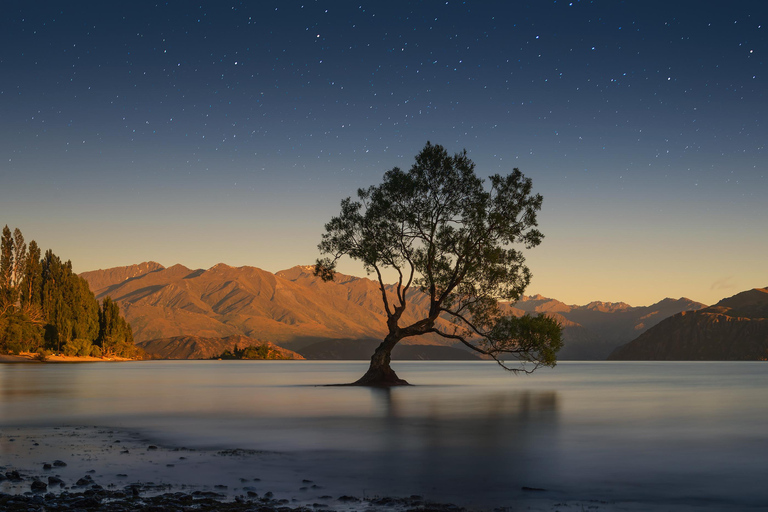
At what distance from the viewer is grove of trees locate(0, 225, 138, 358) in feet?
538

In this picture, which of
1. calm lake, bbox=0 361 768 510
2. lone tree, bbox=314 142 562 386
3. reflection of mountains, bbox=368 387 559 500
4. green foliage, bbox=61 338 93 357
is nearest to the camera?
calm lake, bbox=0 361 768 510

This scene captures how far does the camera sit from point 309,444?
A: 2439cm

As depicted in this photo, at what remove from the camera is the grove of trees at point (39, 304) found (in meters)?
164

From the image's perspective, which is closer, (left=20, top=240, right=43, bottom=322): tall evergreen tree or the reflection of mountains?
the reflection of mountains

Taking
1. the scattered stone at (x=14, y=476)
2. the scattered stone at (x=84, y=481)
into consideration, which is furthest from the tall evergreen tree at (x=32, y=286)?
the scattered stone at (x=84, y=481)

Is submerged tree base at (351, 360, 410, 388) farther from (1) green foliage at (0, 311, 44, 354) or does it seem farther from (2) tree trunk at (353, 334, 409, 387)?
(1) green foliage at (0, 311, 44, 354)

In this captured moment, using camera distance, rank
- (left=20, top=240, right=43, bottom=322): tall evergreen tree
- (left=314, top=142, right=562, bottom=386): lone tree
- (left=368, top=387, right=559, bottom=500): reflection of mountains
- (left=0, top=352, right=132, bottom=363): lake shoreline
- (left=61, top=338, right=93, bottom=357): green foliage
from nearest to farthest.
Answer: (left=368, top=387, right=559, bottom=500): reflection of mountains, (left=314, top=142, right=562, bottom=386): lone tree, (left=0, top=352, right=132, bottom=363): lake shoreline, (left=20, top=240, right=43, bottom=322): tall evergreen tree, (left=61, top=338, right=93, bottom=357): green foliage

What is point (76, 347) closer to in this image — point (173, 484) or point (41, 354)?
point (41, 354)

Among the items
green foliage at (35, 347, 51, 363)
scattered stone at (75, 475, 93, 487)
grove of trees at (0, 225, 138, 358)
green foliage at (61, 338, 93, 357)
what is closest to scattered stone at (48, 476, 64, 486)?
scattered stone at (75, 475, 93, 487)

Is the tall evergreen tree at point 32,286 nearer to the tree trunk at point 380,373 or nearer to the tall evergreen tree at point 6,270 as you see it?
the tall evergreen tree at point 6,270

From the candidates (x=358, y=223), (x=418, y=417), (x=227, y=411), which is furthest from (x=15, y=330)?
(x=418, y=417)

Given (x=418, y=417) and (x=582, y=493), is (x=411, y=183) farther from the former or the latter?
(x=582, y=493)

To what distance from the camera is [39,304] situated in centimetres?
17312

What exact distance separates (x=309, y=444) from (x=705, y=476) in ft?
41.4
